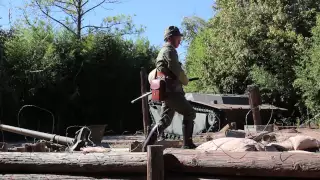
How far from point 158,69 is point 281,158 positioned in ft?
7.36

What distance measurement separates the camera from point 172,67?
5625mm

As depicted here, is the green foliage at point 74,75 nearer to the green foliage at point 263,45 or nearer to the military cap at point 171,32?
the green foliage at point 263,45

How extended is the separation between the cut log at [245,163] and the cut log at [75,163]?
307 mm

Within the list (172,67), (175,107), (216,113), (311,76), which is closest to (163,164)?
(175,107)

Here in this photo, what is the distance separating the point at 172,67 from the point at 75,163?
1620 mm

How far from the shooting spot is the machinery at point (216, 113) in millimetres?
13867

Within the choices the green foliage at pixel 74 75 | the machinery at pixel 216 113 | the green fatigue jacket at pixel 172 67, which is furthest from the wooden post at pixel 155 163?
the green foliage at pixel 74 75

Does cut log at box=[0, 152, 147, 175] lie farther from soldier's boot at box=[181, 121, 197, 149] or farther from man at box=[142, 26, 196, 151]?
soldier's boot at box=[181, 121, 197, 149]

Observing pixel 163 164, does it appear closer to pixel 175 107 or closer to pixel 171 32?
pixel 175 107

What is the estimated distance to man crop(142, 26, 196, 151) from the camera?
18.4 ft

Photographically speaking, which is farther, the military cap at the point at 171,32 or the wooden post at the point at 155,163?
the military cap at the point at 171,32

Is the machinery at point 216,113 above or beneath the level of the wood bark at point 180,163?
above

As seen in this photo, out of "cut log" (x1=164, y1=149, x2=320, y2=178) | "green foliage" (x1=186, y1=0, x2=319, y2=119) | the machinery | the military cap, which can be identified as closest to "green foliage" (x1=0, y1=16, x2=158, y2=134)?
"green foliage" (x1=186, y1=0, x2=319, y2=119)

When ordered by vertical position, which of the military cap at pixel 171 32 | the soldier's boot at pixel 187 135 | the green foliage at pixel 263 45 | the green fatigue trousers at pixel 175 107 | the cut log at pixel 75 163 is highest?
the green foliage at pixel 263 45
